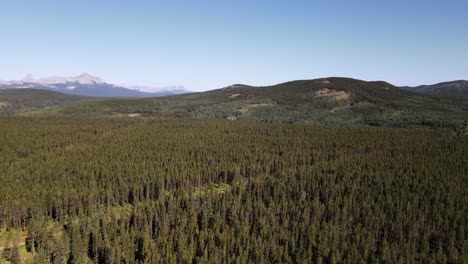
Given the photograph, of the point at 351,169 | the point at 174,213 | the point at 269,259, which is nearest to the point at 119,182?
the point at 174,213

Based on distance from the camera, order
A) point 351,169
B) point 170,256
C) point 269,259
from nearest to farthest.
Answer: point 170,256, point 269,259, point 351,169

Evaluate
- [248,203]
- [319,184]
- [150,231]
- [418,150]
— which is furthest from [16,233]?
[418,150]

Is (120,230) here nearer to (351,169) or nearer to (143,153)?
(143,153)

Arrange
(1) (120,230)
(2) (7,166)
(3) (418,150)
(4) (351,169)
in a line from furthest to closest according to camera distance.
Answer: (3) (418,150), (4) (351,169), (2) (7,166), (1) (120,230)

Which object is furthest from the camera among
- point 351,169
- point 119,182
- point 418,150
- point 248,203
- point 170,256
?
point 418,150

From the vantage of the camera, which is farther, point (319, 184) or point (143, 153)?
point (143, 153)

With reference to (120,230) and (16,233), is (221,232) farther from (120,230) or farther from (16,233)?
(16,233)
